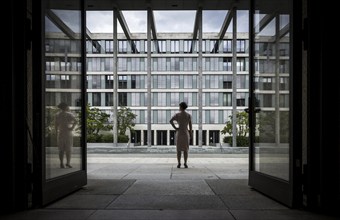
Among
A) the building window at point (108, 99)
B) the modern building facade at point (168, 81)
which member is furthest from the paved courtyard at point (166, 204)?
the building window at point (108, 99)

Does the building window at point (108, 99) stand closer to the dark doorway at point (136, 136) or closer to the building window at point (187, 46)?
the dark doorway at point (136, 136)

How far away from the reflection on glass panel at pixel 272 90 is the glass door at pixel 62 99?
2.93 m

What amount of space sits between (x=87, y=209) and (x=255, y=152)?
2.93 meters

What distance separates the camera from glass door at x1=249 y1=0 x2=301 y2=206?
5023mm

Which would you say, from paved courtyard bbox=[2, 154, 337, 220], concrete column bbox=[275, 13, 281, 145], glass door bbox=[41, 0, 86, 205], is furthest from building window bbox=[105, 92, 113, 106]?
concrete column bbox=[275, 13, 281, 145]

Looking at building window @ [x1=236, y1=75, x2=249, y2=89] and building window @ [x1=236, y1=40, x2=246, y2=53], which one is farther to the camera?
building window @ [x1=236, y1=75, x2=249, y2=89]

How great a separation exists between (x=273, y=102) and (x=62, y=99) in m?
3.12

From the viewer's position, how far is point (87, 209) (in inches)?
192

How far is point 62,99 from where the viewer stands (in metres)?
5.80

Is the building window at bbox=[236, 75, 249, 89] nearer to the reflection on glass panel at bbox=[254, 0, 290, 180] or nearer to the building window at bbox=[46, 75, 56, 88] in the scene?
the reflection on glass panel at bbox=[254, 0, 290, 180]
